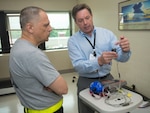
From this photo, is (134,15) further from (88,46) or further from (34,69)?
(34,69)

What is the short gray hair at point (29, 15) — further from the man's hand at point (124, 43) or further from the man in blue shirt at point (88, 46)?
the man's hand at point (124, 43)

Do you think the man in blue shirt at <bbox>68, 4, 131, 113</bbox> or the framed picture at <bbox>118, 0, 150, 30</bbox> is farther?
the framed picture at <bbox>118, 0, 150, 30</bbox>

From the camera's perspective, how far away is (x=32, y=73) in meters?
0.99

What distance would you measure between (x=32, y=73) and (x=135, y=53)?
7.57ft

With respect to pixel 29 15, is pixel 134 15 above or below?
above

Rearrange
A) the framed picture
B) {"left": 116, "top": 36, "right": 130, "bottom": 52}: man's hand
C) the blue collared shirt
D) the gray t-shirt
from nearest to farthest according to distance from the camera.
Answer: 1. the gray t-shirt
2. {"left": 116, "top": 36, "right": 130, "bottom": 52}: man's hand
3. the blue collared shirt
4. the framed picture

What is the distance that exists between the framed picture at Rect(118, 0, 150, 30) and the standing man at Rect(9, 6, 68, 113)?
1.93 metres

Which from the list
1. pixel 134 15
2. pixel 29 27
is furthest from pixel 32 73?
pixel 134 15

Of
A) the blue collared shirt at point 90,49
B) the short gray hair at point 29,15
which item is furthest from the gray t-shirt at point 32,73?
the blue collared shirt at point 90,49

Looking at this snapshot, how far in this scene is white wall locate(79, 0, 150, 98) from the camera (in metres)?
2.58

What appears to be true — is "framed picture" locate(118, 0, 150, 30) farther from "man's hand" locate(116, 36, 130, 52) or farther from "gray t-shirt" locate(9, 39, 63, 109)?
"gray t-shirt" locate(9, 39, 63, 109)

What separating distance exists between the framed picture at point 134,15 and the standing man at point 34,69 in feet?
6.33

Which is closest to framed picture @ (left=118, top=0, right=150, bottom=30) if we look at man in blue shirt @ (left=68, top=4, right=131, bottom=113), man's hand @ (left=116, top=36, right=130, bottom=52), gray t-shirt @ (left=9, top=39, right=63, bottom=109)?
man in blue shirt @ (left=68, top=4, right=131, bottom=113)

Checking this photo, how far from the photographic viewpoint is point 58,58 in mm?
4727
